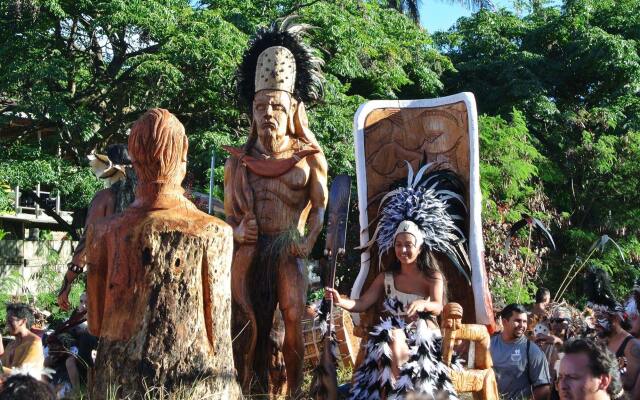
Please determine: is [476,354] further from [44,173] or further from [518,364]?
[44,173]

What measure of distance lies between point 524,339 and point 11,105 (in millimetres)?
8934

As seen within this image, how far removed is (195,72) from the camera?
1316 centimetres

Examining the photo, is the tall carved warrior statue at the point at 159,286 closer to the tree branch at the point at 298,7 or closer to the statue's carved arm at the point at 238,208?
the statue's carved arm at the point at 238,208

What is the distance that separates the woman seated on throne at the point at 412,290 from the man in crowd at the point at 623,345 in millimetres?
1007

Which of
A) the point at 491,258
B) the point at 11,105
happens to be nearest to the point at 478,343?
the point at 491,258

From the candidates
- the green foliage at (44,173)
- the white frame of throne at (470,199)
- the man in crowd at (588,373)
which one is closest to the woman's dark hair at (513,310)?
the white frame of throne at (470,199)

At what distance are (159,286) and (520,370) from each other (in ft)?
11.3

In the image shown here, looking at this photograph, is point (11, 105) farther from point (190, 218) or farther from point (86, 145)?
point (190, 218)

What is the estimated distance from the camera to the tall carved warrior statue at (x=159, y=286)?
145 inches

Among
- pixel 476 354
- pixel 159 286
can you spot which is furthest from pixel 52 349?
pixel 159 286

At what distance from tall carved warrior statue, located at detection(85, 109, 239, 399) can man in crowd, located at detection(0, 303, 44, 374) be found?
2190 millimetres

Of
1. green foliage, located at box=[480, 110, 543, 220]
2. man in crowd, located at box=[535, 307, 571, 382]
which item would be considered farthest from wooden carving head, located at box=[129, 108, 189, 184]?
green foliage, located at box=[480, 110, 543, 220]

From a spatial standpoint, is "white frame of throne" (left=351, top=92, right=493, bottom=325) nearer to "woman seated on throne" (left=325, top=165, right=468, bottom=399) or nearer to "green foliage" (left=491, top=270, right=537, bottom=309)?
"woman seated on throne" (left=325, top=165, right=468, bottom=399)

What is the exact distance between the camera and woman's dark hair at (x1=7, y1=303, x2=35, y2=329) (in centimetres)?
608
